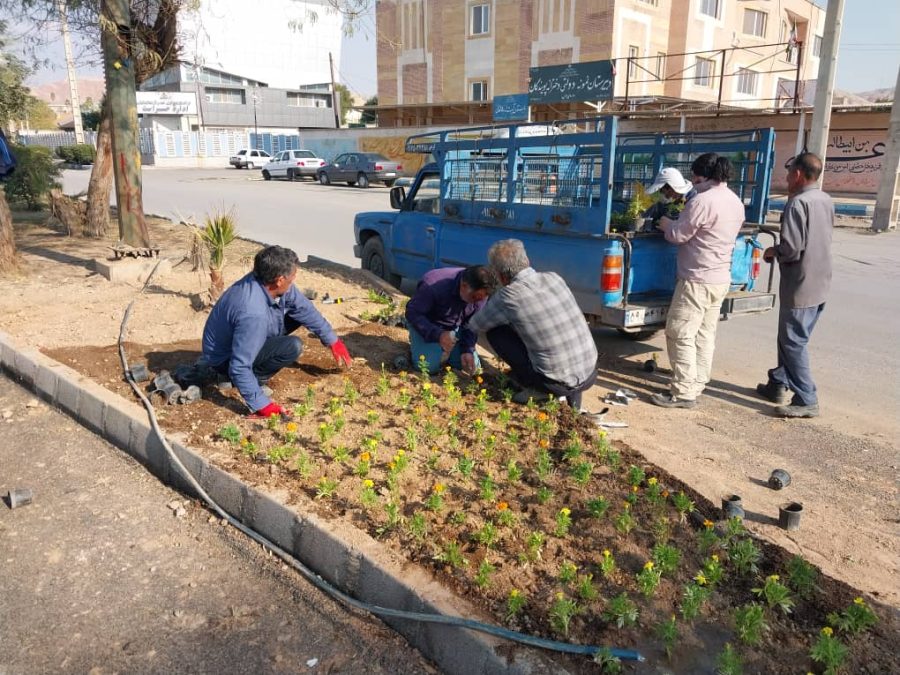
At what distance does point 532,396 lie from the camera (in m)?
5.15

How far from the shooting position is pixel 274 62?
6850 cm

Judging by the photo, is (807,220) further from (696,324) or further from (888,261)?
(888,261)

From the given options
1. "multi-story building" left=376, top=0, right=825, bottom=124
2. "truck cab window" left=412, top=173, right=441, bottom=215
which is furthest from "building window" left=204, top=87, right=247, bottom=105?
"truck cab window" left=412, top=173, right=441, bottom=215

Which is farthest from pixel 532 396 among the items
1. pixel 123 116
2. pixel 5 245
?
pixel 123 116

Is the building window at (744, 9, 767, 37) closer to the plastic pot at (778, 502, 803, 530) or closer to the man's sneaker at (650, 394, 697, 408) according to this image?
the man's sneaker at (650, 394, 697, 408)

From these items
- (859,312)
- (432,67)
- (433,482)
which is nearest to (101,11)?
(433,482)

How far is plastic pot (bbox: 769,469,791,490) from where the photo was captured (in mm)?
4336

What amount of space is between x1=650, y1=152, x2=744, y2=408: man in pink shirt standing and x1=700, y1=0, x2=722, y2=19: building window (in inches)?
1572

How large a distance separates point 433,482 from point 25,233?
12623mm

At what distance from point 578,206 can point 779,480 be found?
2971mm

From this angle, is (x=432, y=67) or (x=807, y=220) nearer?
(x=807, y=220)

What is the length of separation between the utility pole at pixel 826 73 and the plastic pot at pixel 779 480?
12.7 metres

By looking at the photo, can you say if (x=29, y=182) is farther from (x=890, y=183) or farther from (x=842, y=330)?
(x=890, y=183)

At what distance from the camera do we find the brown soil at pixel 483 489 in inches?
113
